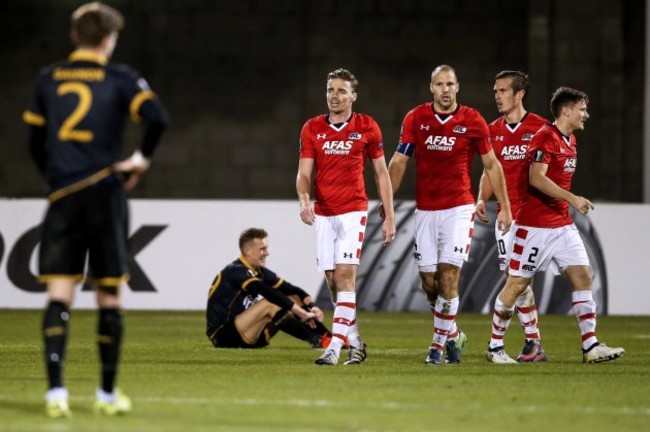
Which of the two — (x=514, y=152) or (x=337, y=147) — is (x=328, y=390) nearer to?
(x=337, y=147)

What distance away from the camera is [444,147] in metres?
9.90

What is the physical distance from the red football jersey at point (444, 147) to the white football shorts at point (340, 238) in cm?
57

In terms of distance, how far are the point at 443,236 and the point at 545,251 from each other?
80 cm

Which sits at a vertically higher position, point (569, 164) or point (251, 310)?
point (569, 164)

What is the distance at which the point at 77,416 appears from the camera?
21.2 feet

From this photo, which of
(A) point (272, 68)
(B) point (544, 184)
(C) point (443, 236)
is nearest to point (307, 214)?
(C) point (443, 236)

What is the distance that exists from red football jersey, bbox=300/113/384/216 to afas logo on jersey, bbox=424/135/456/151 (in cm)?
36

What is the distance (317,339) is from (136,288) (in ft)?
17.4

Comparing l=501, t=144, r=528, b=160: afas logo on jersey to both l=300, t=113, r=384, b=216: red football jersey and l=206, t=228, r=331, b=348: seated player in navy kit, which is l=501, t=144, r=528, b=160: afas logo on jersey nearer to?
l=300, t=113, r=384, b=216: red football jersey

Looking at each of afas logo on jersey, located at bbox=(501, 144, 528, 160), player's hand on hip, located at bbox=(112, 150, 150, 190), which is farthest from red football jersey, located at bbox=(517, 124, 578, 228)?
player's hand on hip, located at bbox=(112, 150, 150, 190)

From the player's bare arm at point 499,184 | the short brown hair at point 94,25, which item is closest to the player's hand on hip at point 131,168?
the short brown hair at point 94,25

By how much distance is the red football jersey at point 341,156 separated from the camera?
32.2ft

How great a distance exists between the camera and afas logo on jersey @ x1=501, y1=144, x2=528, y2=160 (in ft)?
35.8

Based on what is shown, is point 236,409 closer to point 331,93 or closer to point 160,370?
point 160,370
